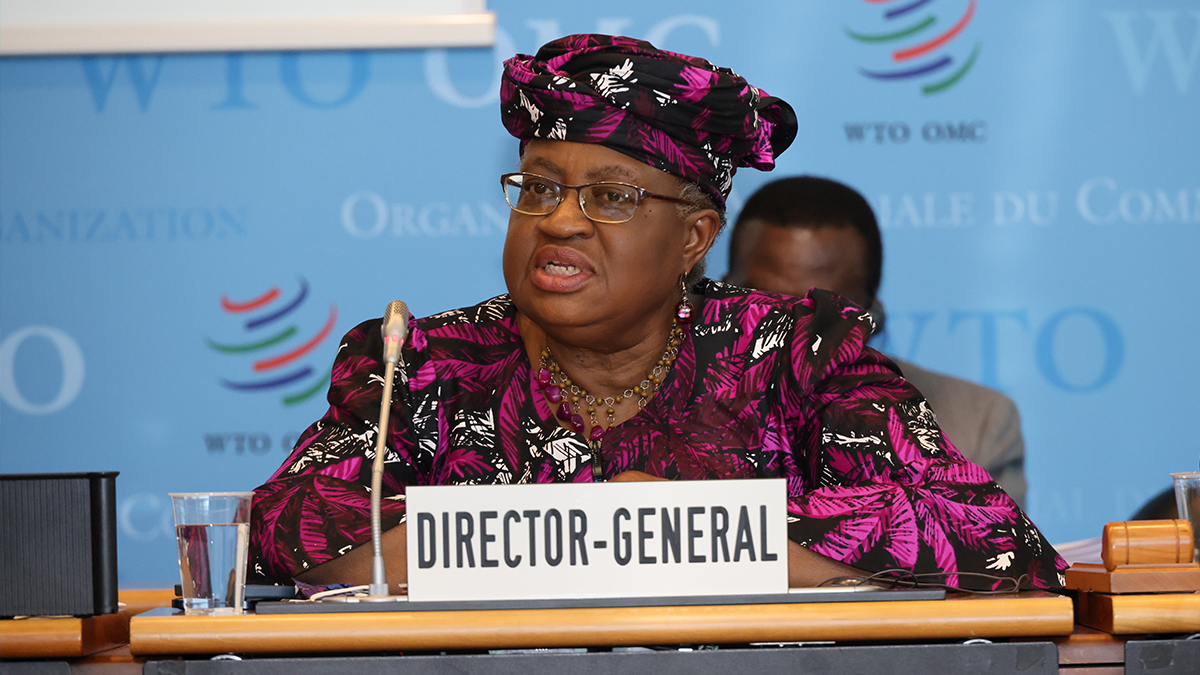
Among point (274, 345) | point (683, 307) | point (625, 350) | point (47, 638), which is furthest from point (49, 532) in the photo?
point (274, 345)

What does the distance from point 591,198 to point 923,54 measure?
1.55 m

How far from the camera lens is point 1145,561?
50.8 inches

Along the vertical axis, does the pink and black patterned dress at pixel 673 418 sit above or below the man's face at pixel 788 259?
below

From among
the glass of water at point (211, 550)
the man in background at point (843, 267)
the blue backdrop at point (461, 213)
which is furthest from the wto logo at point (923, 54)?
the glass of water at point (211, 550)

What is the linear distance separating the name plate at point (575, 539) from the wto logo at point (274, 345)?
78.1 inches

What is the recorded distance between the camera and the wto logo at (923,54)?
3.18m

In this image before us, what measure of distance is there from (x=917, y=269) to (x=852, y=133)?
391 mm

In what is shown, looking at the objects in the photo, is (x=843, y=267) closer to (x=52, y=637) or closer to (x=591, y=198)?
(x=591, y=198)

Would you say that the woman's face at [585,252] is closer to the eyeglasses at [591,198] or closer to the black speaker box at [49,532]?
the eyeglasses at [591,198]

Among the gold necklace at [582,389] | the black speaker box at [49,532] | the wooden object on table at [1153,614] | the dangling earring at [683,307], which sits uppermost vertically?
the dangling earring at [683,307]

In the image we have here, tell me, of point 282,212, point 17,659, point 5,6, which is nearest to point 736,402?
point 17,659

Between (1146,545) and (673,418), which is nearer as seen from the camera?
(1146,545)

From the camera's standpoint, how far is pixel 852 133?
10.4 feet

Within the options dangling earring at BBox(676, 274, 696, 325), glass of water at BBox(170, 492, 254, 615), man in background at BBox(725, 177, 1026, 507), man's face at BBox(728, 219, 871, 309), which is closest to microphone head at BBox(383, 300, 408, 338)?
glass of water at BBox(170, 492, 254, 615)
